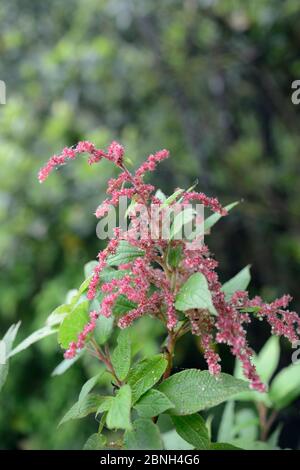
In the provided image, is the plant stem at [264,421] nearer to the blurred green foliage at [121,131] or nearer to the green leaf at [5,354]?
the green leaf at [5,354]

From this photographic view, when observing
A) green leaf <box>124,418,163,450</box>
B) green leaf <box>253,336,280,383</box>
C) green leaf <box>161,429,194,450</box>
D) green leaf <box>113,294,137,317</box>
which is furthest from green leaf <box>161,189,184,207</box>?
green leaf <box>253,336,280,383</box>

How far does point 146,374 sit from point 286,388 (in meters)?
0.48

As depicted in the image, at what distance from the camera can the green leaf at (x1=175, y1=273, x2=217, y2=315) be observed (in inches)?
20.6

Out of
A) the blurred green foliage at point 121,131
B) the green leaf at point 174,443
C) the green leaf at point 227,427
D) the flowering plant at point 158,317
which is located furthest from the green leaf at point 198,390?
the blurred green foliage at point 121,131

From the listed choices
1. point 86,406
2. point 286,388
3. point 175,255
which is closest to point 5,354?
point 86,406

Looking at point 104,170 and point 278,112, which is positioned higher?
point 278,112

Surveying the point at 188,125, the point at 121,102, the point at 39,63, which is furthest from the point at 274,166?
the point at 39,63

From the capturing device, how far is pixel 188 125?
3084 mm

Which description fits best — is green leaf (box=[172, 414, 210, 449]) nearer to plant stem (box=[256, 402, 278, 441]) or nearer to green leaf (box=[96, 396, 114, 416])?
green leaf (box=[96, 396, 114, 416])

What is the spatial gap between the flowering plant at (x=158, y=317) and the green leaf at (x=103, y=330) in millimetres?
74

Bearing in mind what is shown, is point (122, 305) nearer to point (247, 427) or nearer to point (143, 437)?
point (143, 437)

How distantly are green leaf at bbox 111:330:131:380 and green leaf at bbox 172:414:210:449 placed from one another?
74mm

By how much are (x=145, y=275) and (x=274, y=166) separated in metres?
2.91
